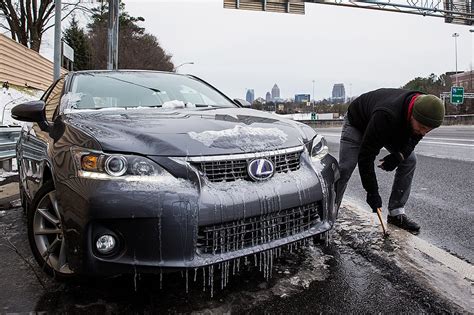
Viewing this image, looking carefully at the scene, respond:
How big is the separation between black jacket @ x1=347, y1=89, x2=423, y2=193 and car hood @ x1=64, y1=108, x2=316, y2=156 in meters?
0.52

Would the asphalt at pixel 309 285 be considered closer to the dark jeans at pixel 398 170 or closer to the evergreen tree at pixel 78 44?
the dark jeans at pixel 398 170

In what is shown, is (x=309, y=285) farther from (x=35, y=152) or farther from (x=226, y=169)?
(x=35, y=152)

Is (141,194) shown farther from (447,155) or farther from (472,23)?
(472,23)

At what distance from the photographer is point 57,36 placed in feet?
33.6

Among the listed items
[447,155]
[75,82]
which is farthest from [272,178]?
[447,155]

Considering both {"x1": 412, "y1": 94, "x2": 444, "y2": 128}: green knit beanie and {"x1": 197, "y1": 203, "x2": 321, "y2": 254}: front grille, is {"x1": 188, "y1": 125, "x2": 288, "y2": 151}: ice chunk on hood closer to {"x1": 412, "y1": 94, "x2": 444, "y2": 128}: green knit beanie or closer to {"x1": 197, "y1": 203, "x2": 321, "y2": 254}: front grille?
{"x1": 197, "y1": 203, "x2": 321, "y2": 254}: front grille

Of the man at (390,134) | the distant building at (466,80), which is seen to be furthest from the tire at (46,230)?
the distant building at (466,80)

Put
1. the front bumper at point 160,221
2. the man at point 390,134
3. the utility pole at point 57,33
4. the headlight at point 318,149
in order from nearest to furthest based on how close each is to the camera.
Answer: the front bumper at point 160,221 → the headlight at point 318,149 → the man at point 390,134 → the utility pole at point 57,33

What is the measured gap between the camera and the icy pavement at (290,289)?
248 centimetres

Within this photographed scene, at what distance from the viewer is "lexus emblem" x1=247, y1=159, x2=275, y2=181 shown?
2.57 m

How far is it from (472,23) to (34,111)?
25885mm

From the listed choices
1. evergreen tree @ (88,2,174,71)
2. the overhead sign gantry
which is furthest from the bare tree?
the overhead sign gantry

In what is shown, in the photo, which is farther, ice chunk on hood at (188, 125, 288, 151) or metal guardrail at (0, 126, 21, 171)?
metal guardrail at (0, 126, 21, 171)

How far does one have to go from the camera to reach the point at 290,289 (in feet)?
8.85
